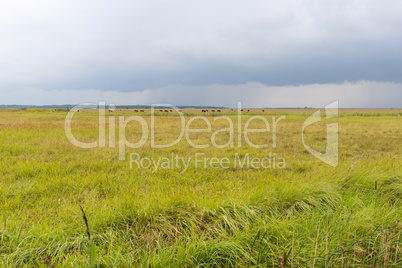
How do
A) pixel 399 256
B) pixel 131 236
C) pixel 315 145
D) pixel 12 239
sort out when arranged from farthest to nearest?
1. pixel 315 145
2. pixel 131 236
3. pixel 12 239
4. pixel 399 256

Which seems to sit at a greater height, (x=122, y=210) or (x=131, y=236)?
(x=122, y=210)

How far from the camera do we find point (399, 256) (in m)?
2.42

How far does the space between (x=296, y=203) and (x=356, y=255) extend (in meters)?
1.33

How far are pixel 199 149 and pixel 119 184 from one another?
4884 mm

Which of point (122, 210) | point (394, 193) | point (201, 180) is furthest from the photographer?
point (201, 180)

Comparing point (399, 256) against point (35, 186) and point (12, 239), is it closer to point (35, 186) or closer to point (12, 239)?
point (12, 239)

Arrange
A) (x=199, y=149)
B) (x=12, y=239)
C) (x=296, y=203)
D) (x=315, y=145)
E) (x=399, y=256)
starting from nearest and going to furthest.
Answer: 1. (x=399, y=256)
2. (x=12, y=239)
3. (x=296, y=203)
4. (x=199, y=149)
5. (x=315, y=145)

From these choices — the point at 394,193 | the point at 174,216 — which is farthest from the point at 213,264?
the point at 394,193

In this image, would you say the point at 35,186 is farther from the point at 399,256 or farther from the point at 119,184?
the point at 399,256

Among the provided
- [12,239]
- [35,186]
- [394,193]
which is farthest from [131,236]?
[394,193]

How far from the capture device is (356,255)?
8.20 ft

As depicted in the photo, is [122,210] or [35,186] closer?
[122,210]

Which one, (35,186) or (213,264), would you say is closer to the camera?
(213,264)

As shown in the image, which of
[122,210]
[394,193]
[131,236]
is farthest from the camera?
[394,193]
